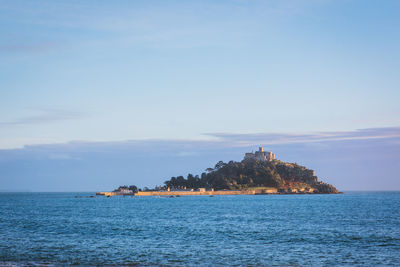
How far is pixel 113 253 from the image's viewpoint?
150 ft

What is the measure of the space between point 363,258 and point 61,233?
135 ft

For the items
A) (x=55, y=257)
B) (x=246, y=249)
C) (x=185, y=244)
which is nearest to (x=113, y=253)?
(x=55, y=257)

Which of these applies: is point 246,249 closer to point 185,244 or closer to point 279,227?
point 185,244

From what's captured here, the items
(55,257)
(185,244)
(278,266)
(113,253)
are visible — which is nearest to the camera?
(278,266)

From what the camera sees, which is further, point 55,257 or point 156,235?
point 156,235

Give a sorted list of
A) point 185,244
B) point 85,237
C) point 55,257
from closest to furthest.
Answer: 1. point 55,257
2. point 185,244
3. point 85,237

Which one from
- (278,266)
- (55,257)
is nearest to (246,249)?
(278,266)

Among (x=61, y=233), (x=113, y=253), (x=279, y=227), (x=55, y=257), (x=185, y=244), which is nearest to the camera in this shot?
(x=55, y=257)

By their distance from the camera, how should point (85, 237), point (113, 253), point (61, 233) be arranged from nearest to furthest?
1. point (113, 253)
2. point (85, 237)
3. point (61, 233)

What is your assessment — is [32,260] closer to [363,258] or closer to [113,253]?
[113,253]

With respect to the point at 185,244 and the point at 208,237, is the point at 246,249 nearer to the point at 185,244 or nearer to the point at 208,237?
the point at 185,244

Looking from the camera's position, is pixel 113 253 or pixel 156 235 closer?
pixel 113 253

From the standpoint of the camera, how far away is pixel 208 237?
59.7 meters

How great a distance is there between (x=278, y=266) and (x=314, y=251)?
946 centimetres
